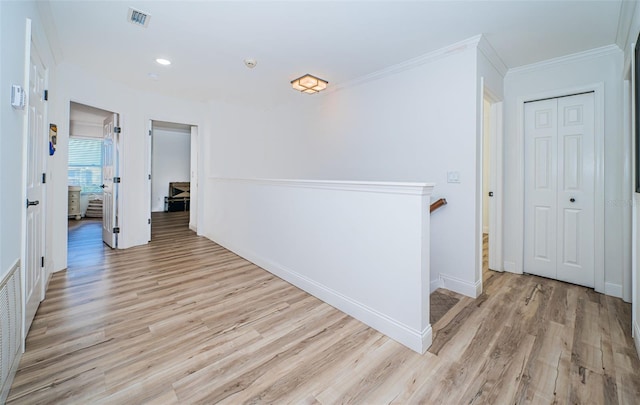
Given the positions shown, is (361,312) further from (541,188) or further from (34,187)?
(34,187)

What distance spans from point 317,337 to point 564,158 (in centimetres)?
323

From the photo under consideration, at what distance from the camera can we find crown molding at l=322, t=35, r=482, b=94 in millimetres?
2527

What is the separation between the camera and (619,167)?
2.57 m

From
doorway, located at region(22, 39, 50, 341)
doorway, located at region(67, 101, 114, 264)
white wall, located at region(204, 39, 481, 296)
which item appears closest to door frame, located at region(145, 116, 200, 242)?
white wall, located at region(204, 39, 481, 296)

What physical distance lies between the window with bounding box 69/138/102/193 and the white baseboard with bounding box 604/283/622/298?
9.88 m

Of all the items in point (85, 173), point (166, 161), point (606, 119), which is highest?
point (166, 161)

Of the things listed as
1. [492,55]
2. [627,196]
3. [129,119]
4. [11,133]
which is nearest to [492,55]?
[492,55]

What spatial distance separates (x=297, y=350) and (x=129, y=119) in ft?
14.2

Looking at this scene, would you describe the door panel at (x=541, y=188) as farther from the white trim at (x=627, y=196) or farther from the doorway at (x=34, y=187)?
the doorway at (x=34, y=187)

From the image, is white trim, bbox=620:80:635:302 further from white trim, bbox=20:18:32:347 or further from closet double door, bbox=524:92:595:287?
white trim, bbox=20:18:32:347

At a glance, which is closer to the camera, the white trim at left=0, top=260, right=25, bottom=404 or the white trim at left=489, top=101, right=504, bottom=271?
the white trim at left=0, top=260, right=25, bottom=404

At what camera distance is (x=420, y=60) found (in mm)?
2883

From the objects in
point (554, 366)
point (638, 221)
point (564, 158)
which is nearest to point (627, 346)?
point (554, 366)

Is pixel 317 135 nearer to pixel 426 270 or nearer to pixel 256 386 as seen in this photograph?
pixel 426 270
